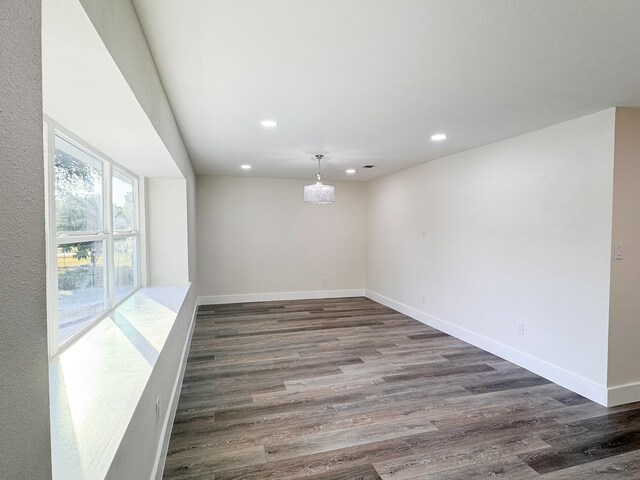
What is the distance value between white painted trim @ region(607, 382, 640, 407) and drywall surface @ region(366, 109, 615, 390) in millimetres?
76

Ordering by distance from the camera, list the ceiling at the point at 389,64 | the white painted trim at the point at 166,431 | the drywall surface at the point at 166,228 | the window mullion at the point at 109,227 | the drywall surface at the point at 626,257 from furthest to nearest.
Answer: the drywall surface at the point at 166,228 < the drywall surface at the point at 626,257 < the window mullion at the point at 109,227 < the white painted trim at the point at 166,431 < the ceiling at the point at 389,64

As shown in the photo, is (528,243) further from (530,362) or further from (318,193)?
(318,193)

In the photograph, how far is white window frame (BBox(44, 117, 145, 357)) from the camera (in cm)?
159

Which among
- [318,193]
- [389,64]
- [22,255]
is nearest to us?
[22,255]

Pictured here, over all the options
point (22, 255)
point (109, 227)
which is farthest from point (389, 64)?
point (109, 227)

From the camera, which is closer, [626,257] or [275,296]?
[626,257]

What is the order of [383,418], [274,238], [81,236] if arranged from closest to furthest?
[81,236] < [383,418] < [274,238]

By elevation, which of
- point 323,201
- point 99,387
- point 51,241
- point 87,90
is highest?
point 87,90

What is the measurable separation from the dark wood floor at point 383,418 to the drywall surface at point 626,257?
0.37m

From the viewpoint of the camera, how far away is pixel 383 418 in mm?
2467

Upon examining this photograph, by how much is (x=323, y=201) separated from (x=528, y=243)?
2.26 metres

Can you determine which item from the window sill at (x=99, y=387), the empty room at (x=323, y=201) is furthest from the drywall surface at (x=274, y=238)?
A: the window sill at (x=99, y=387)

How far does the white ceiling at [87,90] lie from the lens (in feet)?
3.13

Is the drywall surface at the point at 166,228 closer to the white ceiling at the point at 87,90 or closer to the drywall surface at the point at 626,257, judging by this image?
the white ceiling at the point at 87,90
